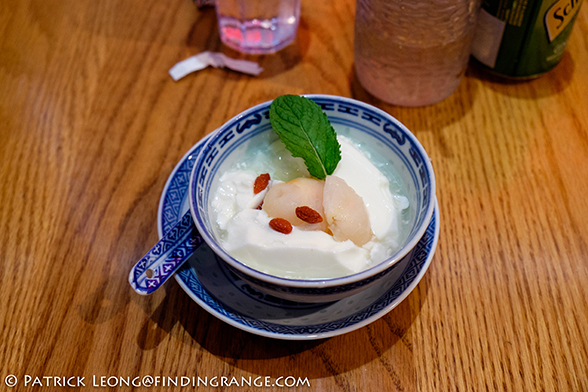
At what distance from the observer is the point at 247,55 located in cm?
151

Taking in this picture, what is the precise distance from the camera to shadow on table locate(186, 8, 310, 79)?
58.1 inches

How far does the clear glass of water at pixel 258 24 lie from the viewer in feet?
4.78

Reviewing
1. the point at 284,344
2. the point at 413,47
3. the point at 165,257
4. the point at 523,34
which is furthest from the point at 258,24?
the point at 284,344

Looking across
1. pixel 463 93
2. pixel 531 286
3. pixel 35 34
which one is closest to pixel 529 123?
pixel 463 93

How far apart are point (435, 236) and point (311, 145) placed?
0.30 m

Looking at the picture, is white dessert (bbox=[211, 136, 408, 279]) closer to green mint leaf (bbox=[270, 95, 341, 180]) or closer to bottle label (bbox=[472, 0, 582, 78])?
green mint leaf (bbox=[270, 95, 341, 180])

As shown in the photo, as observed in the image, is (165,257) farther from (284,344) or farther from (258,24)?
(258,24)

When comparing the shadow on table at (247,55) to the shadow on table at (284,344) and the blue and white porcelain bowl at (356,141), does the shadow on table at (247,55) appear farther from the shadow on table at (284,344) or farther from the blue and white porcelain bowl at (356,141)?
the shadow on table at (284,344)

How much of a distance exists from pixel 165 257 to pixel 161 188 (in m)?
0.34

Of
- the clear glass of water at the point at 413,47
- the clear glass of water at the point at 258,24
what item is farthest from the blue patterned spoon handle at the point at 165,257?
the clear glass of water at the point at 258,24

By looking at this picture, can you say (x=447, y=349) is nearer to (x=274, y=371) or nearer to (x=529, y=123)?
(x=274, y=371)

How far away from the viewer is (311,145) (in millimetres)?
947

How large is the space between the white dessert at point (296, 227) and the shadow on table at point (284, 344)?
6.3 inches

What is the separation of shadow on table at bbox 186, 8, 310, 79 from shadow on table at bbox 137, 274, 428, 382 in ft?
2.61
